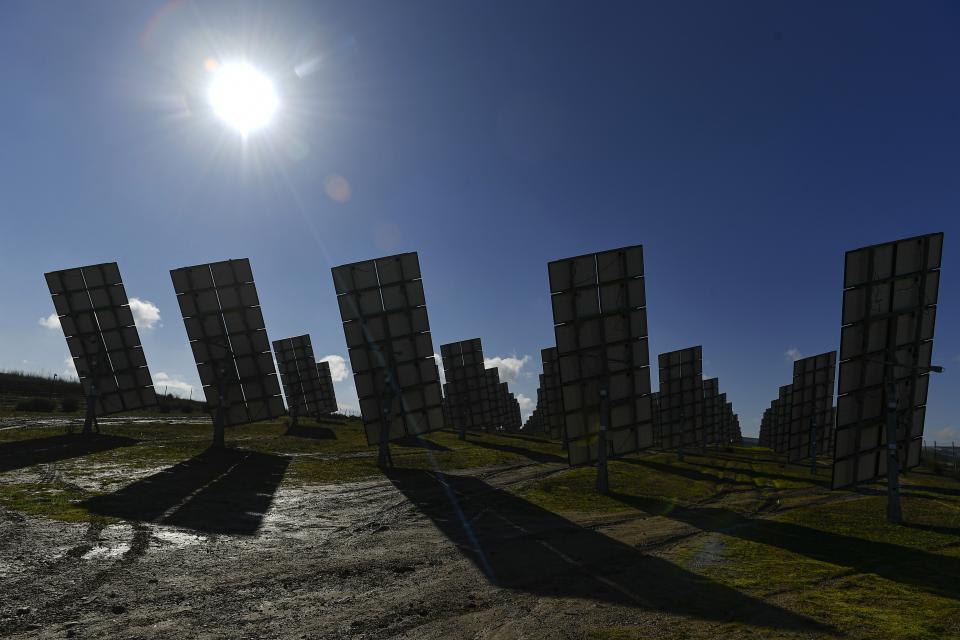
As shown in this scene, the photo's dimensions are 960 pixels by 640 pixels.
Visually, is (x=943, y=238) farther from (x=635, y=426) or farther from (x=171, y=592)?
(x=171, y=592)

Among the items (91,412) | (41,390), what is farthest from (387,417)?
(41,390)

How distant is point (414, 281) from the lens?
2478 cm

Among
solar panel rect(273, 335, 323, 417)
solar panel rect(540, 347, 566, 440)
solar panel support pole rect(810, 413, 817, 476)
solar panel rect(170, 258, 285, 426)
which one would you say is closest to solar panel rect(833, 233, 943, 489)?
solar panel support pole rect(810, 413, 817, 476)

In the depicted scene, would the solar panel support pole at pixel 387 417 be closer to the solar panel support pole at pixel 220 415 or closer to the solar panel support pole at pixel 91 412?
the solar panel support pole at pixel 220 415

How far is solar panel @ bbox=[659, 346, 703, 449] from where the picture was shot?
40.5 metres

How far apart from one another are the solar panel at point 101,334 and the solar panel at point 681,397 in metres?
38.1

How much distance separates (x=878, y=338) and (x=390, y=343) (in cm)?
2000

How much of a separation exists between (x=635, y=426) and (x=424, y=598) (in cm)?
1505

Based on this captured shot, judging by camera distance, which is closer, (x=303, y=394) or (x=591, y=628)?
(x=591, y=628)

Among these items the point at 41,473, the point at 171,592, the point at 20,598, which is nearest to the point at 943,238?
the point at 171,592

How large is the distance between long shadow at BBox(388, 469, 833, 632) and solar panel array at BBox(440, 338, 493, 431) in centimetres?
3213

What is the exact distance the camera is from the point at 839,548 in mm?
12875

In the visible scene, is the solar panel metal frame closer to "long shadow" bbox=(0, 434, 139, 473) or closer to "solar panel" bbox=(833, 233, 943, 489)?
"solar panel" bbox=(833, 233, 943, 489)

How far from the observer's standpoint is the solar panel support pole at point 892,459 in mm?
16766
